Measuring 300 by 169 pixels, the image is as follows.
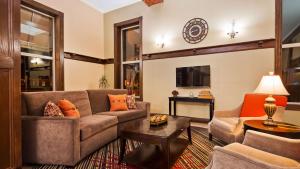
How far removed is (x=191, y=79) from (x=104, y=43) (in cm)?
341

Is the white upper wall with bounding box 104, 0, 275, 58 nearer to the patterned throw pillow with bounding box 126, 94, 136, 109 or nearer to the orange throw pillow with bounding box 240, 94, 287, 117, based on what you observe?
the orange throw pillow with bounding box 240, 94, 287, 117

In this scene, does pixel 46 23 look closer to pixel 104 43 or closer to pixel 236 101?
pixel 104 43

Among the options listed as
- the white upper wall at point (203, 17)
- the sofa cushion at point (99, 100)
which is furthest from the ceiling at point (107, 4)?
the sofa cushion at point (99, 100)

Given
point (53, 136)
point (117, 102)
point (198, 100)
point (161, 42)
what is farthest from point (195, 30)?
point (53, 136)

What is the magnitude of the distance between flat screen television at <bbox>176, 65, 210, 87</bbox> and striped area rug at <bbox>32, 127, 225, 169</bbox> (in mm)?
1700

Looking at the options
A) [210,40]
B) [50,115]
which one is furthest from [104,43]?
[50,115]

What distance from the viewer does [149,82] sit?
203 inches

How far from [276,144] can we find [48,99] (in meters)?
2.87

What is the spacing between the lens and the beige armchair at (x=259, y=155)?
3.25 feet

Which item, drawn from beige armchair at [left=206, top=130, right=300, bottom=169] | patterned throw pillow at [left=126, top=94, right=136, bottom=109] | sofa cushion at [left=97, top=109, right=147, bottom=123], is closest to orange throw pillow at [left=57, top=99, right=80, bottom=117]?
sofa cushion at [left=97, top=109, right=147, bottom=123]

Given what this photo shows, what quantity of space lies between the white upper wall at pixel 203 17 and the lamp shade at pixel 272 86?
196cm

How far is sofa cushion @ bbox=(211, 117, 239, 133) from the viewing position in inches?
96.3

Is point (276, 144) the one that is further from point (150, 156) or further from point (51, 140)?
point (51, 140)

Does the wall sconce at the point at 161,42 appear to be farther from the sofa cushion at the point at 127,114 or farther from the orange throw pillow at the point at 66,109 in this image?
the orange throw pillow at the point at 66,109
